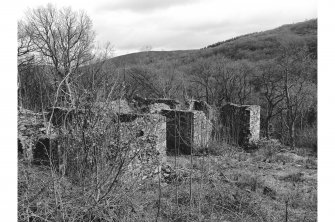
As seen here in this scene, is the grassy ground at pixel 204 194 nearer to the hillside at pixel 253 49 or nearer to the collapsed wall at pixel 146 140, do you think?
the collapsed wall at pixel 146 140

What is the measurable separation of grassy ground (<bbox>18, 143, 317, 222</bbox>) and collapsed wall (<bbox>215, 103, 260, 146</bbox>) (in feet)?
6.74

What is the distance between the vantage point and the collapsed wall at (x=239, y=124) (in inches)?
544

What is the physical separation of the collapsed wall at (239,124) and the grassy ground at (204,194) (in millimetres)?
2053

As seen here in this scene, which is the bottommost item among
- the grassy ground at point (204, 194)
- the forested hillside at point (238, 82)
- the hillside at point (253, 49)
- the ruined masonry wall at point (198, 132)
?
the grassy ground at point (204, 194)

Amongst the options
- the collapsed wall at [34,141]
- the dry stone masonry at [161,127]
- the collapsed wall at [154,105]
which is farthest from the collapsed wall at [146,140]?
the collapsed wall at [154,105]

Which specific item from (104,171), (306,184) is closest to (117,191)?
(104,171)

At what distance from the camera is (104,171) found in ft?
15.1

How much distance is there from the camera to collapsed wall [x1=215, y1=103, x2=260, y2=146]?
1381 centimetres

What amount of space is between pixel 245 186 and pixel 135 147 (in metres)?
2.71

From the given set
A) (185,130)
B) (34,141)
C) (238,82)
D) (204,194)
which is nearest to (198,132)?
(185,130)

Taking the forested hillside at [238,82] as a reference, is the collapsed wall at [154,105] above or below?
below

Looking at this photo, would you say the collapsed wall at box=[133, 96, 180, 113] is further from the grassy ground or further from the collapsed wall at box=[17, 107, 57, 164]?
the collapsed wall at box=[17, 107, 57, 164]

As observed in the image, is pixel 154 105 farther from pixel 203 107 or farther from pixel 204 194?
pixel 204 194

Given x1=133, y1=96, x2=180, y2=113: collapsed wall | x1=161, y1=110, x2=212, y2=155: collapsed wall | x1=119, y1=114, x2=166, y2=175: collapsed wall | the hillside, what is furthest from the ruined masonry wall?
the hillside
